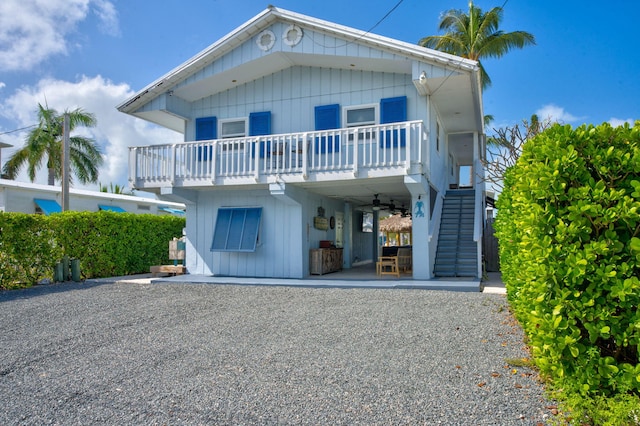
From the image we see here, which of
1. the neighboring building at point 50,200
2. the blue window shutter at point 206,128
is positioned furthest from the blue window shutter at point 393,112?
the neighboring building at point 50,200

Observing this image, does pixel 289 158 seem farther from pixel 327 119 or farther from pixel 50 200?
pixel 50 200

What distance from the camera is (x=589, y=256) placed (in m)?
3.34

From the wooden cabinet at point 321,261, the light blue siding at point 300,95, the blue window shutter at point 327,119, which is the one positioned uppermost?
the light blue siding at point 300,95

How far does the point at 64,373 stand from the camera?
4.96m

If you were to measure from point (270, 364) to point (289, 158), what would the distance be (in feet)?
25.8

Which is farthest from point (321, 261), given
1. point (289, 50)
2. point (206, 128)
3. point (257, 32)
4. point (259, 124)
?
point (257, 32)

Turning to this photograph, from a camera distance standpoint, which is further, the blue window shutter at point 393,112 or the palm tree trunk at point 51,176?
the palm tree trunk at point 51,176

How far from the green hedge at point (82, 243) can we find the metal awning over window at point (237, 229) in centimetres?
336

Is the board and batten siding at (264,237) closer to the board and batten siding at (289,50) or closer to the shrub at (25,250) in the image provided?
the board and batten siding at (289,50)

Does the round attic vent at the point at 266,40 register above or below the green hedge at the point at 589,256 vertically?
above

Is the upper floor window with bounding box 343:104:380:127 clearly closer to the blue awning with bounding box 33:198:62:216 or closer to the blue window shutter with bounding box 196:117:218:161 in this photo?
the blue window shutter with bounding box 196:117:218:161

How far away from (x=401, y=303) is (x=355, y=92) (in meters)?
6.86

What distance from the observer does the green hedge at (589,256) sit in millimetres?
Result: 3316

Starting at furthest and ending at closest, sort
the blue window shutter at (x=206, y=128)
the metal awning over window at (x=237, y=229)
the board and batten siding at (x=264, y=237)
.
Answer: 1. the blue window shutter at (x=206, y=128)
2. the metal awning over window at (x=237, y=229)
3. the board and batten siding at (x=264, y=237)
